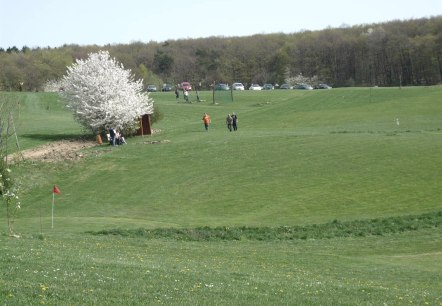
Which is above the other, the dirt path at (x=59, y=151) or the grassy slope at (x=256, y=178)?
the dirt path at (x=59, y=151)

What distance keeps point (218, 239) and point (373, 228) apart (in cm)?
650

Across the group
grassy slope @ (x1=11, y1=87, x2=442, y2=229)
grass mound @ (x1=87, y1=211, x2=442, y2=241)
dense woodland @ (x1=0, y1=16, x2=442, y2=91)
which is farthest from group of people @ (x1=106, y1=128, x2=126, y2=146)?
dense woodland @ (x1=0, y1=16, x2=442, y2=91)

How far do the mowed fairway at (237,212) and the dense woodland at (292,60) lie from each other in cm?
7157

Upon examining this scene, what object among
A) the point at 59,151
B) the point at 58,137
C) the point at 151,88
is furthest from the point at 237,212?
the point at 151,88

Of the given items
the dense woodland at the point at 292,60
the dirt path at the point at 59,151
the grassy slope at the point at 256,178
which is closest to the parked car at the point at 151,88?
the dense woodland at the point at 292,60

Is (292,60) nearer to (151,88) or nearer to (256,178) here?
(151,88)

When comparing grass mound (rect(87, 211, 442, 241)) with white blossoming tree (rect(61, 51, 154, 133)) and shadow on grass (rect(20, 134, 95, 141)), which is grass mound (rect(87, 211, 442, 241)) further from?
shadow on grass (rect(20, 134, 95, 141))

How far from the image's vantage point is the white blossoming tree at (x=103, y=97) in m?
64.0

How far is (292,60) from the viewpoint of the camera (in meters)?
170

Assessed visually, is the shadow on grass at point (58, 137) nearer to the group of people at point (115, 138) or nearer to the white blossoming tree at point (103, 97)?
the white blossoming tree at point (103, 97)

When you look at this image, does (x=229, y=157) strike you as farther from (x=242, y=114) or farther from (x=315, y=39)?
(x=315, y=39)

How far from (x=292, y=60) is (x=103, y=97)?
109m

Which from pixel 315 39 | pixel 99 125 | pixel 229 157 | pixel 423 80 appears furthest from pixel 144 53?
pixel 229 157

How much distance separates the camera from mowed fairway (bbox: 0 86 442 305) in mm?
14641
